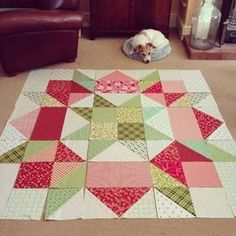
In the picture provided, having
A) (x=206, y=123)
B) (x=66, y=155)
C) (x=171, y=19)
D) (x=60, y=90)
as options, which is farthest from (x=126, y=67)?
(x=66, y=155)

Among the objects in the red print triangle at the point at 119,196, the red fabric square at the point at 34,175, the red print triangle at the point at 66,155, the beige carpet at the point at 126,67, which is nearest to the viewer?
the beige carpet at the point at 126,67

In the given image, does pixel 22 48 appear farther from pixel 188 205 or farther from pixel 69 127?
pixel 188 205

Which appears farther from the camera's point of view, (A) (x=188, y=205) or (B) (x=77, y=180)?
(B) (x=77, y=180)

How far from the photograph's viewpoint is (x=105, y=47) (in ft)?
10.5

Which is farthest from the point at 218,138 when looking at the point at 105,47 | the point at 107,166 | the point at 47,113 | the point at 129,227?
the point at 105,47

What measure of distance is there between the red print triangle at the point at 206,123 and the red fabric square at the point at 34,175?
40.8 inches

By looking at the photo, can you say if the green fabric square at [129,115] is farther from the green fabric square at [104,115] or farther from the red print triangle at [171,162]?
the red print triangle at [171,162]

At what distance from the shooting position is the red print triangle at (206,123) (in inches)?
83.8

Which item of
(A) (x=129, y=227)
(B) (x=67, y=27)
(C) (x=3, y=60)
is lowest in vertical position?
(A) (x=129, y=227)

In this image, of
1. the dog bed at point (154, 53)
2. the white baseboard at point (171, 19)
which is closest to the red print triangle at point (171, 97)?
the dog bed at point (154, 53)

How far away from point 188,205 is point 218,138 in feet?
2.01

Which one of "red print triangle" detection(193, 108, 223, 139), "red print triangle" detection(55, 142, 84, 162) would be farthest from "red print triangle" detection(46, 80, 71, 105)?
"red print triangle" detection(193, 108, 223, 139)

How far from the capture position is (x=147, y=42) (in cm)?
294

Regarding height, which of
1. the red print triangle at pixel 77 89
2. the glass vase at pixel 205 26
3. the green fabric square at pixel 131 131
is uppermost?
the glass vase at pixel 205 26
